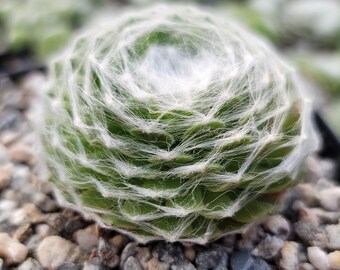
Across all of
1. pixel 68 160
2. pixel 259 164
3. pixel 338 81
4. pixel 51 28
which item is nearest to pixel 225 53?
pixel 259 164

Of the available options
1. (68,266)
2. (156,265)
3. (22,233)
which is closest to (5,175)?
(22,233)

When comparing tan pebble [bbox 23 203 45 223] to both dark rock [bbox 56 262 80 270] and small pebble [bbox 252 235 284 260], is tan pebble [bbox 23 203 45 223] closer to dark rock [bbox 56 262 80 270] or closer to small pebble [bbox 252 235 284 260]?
dark rock [bbox 56 262 80 270]

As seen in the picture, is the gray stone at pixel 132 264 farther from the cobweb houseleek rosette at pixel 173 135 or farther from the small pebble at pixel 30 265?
the small pebble at pixel 30 265

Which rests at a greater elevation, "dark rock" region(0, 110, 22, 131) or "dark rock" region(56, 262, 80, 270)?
"dark rock" region(0, 110, 22, 131)

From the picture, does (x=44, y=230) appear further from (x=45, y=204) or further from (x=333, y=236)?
(x=333, y=236)

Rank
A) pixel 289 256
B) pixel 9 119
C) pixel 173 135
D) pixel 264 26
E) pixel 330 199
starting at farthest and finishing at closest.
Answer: pixel 264 26
pixel 9 119
pixel 330 199
pixel 289 256
pixel 173 135

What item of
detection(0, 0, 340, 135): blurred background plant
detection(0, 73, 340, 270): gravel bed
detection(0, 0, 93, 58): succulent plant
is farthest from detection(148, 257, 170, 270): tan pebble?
detection(0, 0, 93, 58): succulent plant

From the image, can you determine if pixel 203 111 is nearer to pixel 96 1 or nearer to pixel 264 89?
pixel 264 89
